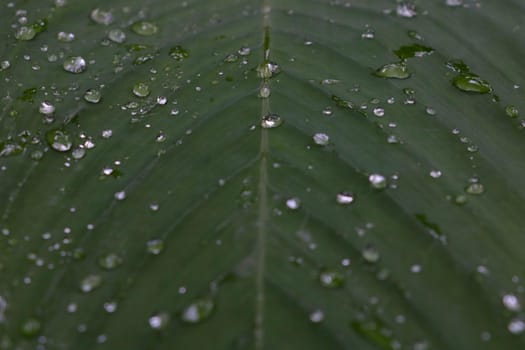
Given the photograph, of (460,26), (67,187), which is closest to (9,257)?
(67,187)

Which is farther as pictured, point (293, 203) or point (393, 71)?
point (393, 71)

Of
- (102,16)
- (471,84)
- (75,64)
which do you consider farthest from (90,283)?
(471,84)

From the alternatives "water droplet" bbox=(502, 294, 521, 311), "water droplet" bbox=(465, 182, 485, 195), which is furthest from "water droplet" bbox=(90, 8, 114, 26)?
"water droplet" bbox=(502, 294, 521, 311)

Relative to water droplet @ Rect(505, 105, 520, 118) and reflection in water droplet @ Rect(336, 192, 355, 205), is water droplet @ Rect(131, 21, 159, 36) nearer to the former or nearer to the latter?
reflection in water droplet @ Rect(336, 192, 355, 205)

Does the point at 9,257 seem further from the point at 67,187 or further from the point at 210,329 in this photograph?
the point at 210,329

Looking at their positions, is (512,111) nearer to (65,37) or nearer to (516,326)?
(516,326)
